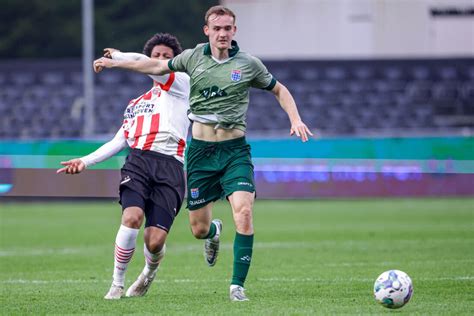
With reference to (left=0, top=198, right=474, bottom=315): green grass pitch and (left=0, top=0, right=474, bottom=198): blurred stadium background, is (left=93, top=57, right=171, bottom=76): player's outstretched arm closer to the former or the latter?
(left=0, top=198, right=474, bottom=315): green grass pitch

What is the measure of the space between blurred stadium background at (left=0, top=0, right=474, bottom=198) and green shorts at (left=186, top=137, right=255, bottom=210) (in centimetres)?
1479

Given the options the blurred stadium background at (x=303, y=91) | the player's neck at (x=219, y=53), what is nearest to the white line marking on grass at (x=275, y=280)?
the player's neck at (x=219, y=53)

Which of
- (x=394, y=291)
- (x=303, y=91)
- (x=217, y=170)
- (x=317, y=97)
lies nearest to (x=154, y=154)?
(x=217, y=170)

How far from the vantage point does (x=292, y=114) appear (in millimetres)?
8609

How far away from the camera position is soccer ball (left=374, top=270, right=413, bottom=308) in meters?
7.78

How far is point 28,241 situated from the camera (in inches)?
659

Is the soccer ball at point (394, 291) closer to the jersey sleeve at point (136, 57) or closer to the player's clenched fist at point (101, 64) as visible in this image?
the jersey sleeve at point (136, 57)

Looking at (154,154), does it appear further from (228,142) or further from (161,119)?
(228,142)

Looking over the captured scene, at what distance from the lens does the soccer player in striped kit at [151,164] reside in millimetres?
8836

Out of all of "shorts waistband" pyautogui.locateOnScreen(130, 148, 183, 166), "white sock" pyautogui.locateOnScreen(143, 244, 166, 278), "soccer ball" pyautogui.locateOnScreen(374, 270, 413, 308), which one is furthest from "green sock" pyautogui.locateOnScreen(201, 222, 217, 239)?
"soccer ball" pyautogui.locateOnScreen(374, 270, 413, 308)

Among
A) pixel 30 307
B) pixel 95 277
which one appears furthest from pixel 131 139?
pixel 95 277

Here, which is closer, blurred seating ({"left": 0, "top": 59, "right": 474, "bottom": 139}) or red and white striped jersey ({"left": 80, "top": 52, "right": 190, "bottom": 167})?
red and white striped jersey ({"left": 80, "top": 52, "right": 190, "bottom": 167})

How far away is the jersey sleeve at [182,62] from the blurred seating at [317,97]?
20.8 metres

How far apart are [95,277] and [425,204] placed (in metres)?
14.5
